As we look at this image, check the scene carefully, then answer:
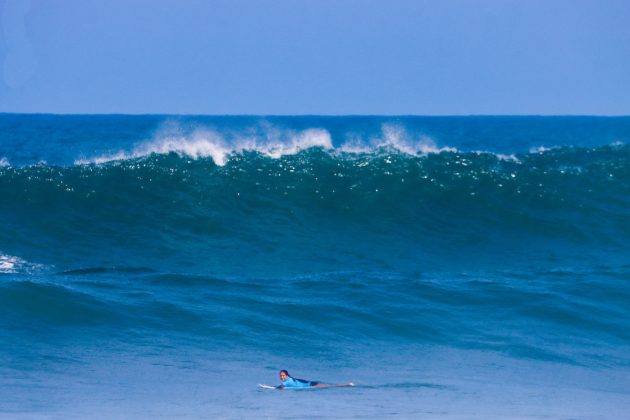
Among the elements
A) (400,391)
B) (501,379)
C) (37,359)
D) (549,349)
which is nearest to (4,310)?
(37,359)

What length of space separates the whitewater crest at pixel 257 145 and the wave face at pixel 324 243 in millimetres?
54

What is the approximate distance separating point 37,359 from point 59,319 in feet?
4.84

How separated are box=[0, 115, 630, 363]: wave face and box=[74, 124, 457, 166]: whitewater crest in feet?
0.18

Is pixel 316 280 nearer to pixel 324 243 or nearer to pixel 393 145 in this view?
pixel 324 243

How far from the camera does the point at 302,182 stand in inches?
743

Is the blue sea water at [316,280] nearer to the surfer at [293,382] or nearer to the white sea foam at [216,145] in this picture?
the white sea foam at [216,145]

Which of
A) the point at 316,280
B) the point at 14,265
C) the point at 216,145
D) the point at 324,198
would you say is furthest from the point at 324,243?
the point at 14,265

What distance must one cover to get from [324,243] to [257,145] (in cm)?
525

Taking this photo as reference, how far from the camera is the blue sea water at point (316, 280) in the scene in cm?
907

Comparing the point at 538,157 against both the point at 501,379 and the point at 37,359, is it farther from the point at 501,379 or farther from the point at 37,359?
the point at 37,359

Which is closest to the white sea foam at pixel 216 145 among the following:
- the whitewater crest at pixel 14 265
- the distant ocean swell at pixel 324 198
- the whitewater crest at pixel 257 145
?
the whitewater crest at pixel 257 145

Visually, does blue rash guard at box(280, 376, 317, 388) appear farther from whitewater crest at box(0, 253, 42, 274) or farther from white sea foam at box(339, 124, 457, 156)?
white sea foam at box(339, 124, 457, 156)

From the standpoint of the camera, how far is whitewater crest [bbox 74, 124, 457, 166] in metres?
→ 20.1

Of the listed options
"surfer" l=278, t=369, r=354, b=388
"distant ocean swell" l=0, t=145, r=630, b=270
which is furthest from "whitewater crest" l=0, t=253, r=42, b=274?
"surfer" l=278, t=369, r=354, b=388
